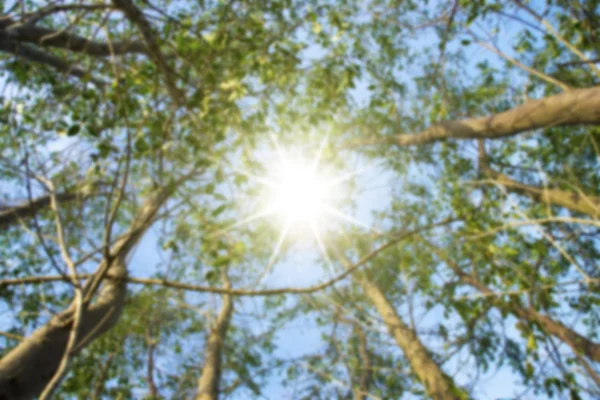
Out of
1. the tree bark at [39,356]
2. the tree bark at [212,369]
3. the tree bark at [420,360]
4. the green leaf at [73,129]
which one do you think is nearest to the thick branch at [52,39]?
the green leaf at [73,129]

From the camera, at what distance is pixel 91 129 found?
2.18m

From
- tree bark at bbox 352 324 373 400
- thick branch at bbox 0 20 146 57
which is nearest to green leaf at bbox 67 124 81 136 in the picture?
thick branch at bbox 0 20 146 57

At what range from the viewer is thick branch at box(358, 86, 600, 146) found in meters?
3.11

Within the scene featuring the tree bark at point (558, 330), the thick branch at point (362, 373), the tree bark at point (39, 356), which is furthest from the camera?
the thick branch at point (362, 373)

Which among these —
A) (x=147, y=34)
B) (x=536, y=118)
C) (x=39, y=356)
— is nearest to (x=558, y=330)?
(x=536, y=118)

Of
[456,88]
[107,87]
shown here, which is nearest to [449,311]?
[107,87]

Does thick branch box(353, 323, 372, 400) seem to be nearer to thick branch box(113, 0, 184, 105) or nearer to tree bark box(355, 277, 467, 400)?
tree bark box(355, 277, 467, 400)

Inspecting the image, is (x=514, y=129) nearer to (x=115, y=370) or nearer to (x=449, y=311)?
(x=449, y=311)

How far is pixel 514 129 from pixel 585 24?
1.27 metres

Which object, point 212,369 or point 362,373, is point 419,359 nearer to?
point 362,373

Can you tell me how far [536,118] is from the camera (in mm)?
3682

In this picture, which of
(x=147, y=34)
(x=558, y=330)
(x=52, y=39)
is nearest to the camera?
(x=147, y=34)

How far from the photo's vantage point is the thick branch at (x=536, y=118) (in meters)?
3.11

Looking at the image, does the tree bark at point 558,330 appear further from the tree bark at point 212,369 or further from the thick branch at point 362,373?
the tree bark at point 212,369
